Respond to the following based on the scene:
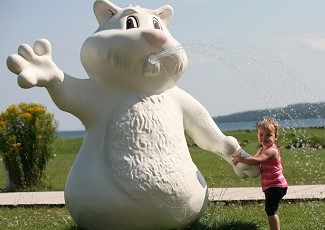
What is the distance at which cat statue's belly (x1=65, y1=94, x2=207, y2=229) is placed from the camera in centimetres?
502

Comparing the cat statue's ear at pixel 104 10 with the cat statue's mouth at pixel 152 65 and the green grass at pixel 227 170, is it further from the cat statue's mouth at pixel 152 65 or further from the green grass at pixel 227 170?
the green grass at pixel 227 170

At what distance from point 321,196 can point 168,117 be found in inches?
146

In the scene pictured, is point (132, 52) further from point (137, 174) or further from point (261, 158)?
point (261, 158)

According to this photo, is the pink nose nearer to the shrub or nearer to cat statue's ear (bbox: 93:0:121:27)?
cat statue's ear (bbox: 93:0:121:27)

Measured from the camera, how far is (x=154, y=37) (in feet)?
16.9

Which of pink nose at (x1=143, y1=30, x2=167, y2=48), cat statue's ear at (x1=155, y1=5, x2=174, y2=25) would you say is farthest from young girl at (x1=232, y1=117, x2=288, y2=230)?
cat statue's ear at (x1=155, y1=5, x2=174, y2=25)

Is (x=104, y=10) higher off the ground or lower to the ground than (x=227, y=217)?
higher

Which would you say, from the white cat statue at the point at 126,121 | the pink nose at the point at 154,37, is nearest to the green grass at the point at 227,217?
the white cat statue at the point at 126,121

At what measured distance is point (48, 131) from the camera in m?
11.1

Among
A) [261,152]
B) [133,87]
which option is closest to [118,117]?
[133,87]

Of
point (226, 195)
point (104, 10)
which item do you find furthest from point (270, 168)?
point (226, 195)

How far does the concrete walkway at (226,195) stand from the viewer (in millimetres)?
8422

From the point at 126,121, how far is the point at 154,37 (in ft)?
2.31

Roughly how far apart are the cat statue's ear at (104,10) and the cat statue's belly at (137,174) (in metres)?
0.78
